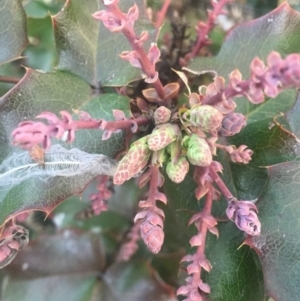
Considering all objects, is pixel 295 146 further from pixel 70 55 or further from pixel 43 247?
pixel 43 247

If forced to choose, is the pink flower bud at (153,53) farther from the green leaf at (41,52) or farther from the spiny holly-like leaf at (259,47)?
the green leaf at (41,52)

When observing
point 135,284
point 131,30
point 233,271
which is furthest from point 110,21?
point 135,284

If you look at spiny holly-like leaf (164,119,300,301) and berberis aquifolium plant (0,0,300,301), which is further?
spiny holly-like leaf (164,119,300,301)

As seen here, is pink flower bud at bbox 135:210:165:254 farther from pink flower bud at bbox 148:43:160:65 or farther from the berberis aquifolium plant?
pink flower bud at bbox 148:43:160:65

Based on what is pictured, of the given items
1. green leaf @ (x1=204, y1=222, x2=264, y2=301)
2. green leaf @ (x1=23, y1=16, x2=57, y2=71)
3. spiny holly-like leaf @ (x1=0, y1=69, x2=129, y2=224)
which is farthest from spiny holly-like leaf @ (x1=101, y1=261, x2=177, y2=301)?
green leaf @ (x1=23, y1=16, x2=57, y2=71)

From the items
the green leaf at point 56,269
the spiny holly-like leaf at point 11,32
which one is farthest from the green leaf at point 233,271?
the spiny holly-like leaf at point 11,32

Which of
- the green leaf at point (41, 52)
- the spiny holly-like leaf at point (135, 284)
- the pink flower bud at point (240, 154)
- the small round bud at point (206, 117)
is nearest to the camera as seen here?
the small round bud at point (206, 117)

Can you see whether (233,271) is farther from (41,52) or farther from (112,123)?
(41,52)

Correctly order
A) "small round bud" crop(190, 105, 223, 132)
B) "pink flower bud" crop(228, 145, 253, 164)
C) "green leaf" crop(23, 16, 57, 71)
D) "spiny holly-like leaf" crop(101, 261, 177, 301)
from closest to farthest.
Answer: "small round bud" crop(190, 105, 223, 132), "pink flower bud" crop(228, 145, 253, 164), "spiny holly-like leaf" crop(101, 261, 177, 301), "green leaf" crop(23, 16, 57, 71)

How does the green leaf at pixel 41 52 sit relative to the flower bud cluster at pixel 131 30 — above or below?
below
